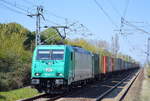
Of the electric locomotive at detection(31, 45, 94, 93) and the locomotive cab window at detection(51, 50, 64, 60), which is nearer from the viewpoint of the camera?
the electric locomotive at detection(31, 45, 94, 93)

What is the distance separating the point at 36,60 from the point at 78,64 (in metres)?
4.10

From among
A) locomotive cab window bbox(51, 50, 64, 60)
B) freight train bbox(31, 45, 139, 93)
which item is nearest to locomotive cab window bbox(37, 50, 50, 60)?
freight train bbox(31, 45, 139, 93)

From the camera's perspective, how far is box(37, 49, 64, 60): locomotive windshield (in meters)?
19.3

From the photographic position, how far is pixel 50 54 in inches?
764

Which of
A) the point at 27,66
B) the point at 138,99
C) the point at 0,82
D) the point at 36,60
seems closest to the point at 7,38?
the point at 27,66

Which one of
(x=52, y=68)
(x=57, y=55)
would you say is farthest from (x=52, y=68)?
(x=57, y=55)

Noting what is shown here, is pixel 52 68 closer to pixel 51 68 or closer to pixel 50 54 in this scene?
→ pixel 51 68

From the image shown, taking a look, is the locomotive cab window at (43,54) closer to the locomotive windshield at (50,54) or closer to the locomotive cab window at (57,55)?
the locomotive windshield at (50,54)

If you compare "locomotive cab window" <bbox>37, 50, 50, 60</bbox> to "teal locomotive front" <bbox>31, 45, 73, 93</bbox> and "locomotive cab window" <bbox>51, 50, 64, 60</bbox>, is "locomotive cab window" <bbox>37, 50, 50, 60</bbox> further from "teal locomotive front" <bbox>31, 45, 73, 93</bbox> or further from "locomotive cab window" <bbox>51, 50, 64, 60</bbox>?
"locomotive cab window" <bbox>51, 50, 64, 60</bbox>

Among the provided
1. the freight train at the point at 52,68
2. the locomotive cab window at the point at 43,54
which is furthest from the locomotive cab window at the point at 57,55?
the locomotive cab window at the point at 43,54

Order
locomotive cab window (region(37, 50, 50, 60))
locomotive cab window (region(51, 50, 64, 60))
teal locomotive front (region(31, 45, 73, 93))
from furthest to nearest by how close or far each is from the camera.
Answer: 1. locomotive cab window (region(37, 50, 50, 60))
2. locomotive cab window (region(51, 50, 64, 60))
3. teal locomotive front (region(31, 45, 73, 93))

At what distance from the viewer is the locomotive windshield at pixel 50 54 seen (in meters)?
19.3

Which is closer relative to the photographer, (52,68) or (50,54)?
(52,68)

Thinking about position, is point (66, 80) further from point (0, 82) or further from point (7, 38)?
point (7, 38)
